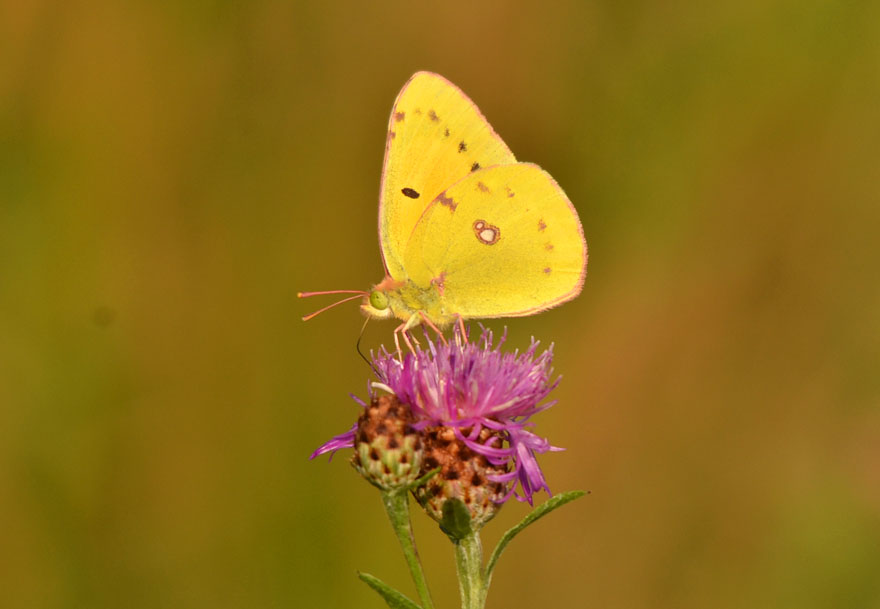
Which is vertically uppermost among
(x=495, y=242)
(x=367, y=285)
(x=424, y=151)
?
(x=424, y=151)

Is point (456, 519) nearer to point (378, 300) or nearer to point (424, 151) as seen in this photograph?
point (378, 300)

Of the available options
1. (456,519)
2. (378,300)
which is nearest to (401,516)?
(456,519)

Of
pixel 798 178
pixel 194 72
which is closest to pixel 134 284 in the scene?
pixel 194 72

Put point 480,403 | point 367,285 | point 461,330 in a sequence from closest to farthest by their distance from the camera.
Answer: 1. point 480,403
2. point 461,330
3. point 367,285

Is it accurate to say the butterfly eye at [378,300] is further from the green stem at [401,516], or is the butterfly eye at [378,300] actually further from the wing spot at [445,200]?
the green stem at [401,516]

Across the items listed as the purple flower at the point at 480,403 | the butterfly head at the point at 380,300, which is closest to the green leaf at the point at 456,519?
the purple flower at the point at 480,403

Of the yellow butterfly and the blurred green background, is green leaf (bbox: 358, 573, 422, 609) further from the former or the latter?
the blurred green background

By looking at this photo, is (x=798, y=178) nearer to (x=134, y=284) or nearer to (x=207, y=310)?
(x=207, y=310)
